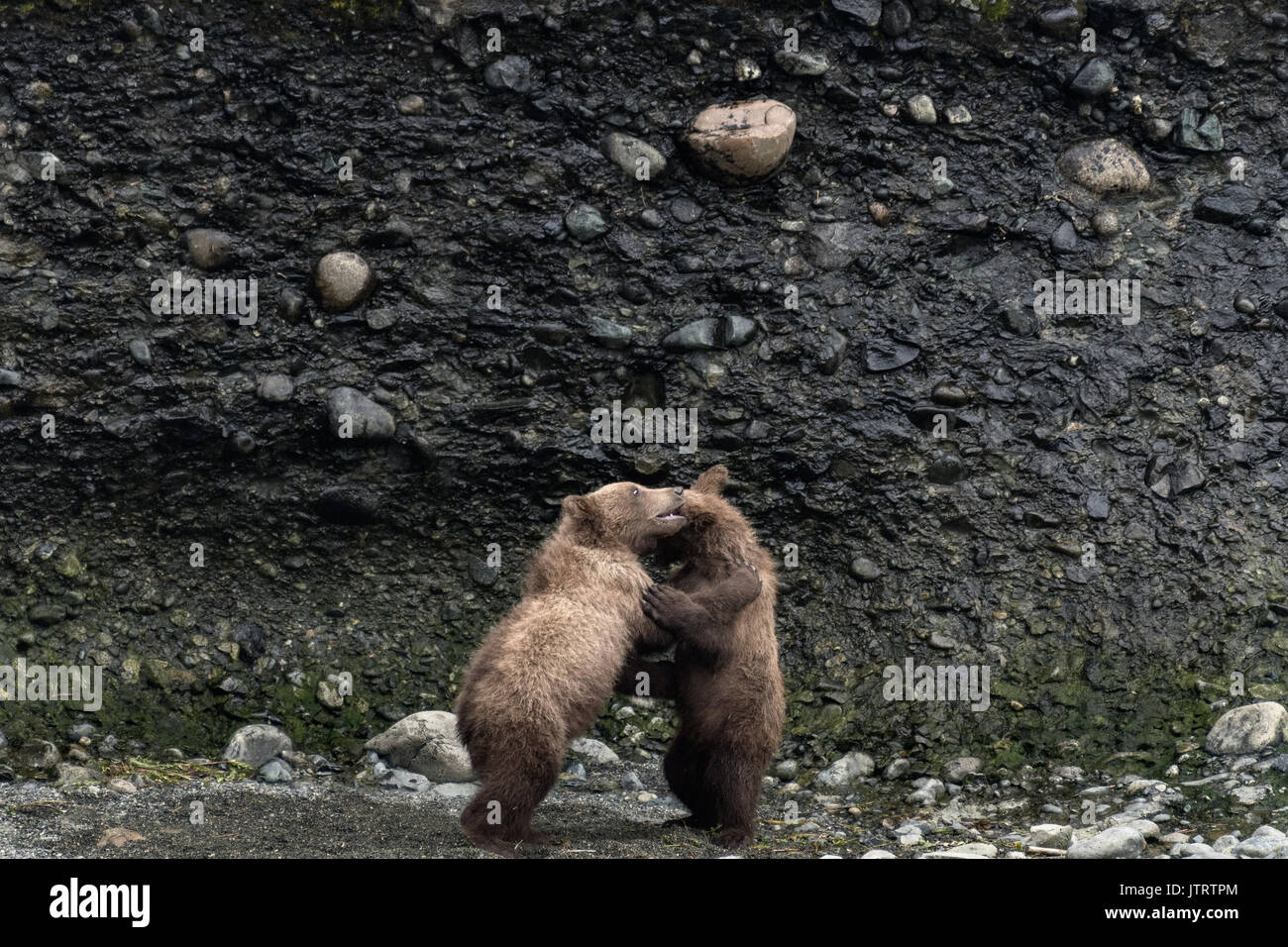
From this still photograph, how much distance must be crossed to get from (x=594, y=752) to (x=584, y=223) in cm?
360

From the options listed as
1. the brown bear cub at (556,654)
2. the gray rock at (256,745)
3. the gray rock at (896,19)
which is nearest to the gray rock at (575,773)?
the brown bear cub at (556,654)

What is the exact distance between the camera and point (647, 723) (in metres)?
9.54

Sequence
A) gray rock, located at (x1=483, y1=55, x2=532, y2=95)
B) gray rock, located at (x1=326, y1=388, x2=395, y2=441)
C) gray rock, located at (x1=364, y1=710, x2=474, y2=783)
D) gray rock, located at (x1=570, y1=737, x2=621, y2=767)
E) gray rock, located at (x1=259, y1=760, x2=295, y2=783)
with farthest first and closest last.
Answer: gray rock, located at (x1=483, y1=55, x2=532, y2=95) < gray rock, located at (x1=326, y1=388, x2=395, y2=441) < gray rock, located at (x1=570, y1=737, x2=621, y2=767) < gray rock, located at (x1=364, y1=710, x2=474, y2=783) < gray rock, located at (x1=259, y1=760, x2=295, y2=783)

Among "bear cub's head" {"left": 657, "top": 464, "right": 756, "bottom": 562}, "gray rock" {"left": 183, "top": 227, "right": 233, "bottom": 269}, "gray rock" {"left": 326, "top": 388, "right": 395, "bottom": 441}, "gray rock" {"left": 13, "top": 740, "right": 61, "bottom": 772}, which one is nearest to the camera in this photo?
"bear cub's head" {"left": 657, "top": 464, "right": 756, "bottom": 562}

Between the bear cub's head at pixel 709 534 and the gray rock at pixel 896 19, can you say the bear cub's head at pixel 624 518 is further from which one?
the gray rock at pixel 896 19

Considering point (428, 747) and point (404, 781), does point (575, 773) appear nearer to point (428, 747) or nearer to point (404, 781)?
point (428, 747)

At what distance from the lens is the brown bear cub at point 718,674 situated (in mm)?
7324

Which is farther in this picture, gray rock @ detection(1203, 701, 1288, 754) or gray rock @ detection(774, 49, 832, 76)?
gray rock @ detection(774, 49, 832, 76)

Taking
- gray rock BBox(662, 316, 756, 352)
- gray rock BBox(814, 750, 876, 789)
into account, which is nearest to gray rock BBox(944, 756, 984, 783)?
gray rock BBox(814, 750, 876, 789)

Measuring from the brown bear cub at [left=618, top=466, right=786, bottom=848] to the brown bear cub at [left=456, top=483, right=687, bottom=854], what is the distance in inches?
7.0

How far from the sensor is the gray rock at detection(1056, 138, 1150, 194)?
10.2 metres

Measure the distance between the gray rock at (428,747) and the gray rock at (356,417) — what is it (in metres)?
1.94

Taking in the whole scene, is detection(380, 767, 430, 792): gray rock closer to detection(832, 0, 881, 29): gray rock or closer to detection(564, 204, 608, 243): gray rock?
detection(564, 204, 608, 243): gray rock

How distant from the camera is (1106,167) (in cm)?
1023
